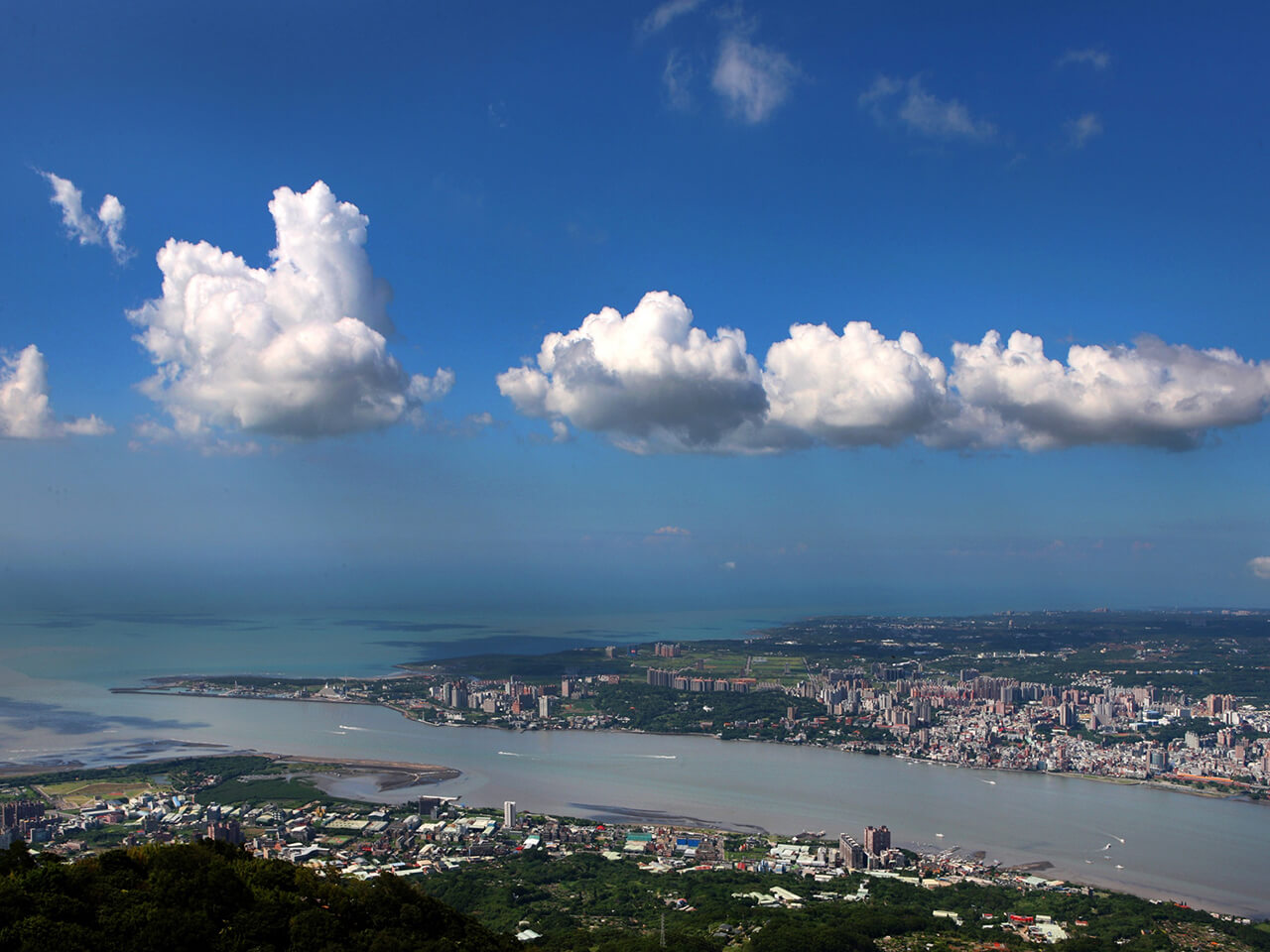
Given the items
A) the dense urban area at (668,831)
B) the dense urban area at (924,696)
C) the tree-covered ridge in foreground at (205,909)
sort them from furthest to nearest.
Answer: the dense urban area at (924,696), the dense urban area at (668,831), the tree-covered ridge in foreground at (205,909)

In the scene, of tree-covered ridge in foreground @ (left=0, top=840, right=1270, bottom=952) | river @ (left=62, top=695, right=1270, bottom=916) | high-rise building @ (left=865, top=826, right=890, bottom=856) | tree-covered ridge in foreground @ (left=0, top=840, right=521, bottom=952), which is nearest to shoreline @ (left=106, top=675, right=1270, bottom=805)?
river @ (left=62, top=695, right=1270, bottom=916)

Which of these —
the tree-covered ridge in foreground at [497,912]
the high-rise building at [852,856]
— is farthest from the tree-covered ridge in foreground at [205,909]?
the high-rise building at [852,856]

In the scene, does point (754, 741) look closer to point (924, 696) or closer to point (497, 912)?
point (924, 696)

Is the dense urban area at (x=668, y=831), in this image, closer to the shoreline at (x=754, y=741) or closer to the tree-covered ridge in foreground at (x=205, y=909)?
the tree-covered ridge in foreground at (x=205, y=909)

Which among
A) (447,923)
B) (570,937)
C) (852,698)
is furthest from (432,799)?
(852,698)

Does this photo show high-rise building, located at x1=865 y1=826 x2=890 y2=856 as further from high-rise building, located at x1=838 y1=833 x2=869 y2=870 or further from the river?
the river

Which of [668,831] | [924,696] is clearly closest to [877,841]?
[668,831]
